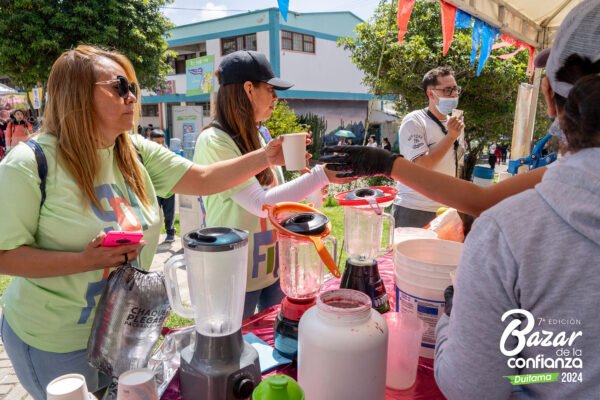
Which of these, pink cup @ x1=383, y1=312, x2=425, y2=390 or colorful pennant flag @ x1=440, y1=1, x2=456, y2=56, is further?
colorful pennant flag @ x1=440, y1=1, x2=456, y2=56

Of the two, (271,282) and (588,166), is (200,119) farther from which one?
(588,166)

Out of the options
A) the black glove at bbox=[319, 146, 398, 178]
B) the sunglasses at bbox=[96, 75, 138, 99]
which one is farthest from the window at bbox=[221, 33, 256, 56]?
the black glove at bbox=[319, 146, 398, 178]

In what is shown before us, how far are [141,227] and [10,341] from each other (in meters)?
0.60

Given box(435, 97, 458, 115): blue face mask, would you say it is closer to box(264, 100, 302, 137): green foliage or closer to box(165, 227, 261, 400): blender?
box(165, 227, 261, 400): blender

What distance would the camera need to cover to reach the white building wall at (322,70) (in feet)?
65.7

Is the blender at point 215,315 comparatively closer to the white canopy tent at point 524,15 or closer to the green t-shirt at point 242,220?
the green t-shirt at point 242,220

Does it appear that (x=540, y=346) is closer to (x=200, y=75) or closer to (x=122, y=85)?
(x=122, y=85)

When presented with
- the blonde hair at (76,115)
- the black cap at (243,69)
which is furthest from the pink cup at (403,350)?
the black cap at (243,69)

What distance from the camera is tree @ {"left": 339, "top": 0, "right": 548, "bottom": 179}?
8867 millimetres

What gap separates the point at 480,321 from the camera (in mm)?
796

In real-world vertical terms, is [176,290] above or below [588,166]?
below

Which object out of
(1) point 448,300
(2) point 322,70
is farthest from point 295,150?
(2) point 322,70

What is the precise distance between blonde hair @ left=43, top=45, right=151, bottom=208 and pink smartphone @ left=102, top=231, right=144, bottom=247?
226 mm

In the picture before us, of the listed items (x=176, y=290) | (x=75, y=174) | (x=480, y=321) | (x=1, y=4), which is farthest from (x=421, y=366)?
(x=1, y=4)
